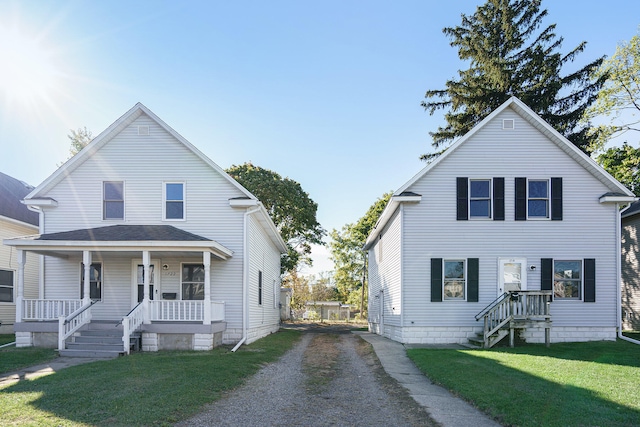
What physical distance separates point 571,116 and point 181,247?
2320cm

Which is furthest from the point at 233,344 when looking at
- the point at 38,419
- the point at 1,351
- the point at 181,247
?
the point at 38,419

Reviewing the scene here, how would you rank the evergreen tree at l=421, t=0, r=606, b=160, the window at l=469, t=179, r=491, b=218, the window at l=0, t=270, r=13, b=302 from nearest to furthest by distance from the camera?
the window at l=469, t=179, r=491, b=218
the window at l=0, t=270, r=13, b=302
the evergreen tree at l=421, t=0, r=606, b=160

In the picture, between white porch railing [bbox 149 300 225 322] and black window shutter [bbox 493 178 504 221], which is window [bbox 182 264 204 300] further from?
black window shutter [bbox 493 178 504 221]

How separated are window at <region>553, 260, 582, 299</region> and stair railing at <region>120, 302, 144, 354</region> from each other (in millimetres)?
13683

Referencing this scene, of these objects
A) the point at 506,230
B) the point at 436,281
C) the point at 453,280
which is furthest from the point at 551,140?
the point at 436,281

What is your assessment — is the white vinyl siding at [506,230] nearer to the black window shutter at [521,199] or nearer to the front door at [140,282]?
the black window shutter at [521,199]

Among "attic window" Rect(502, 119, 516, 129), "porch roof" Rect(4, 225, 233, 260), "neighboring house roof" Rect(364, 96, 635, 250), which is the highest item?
"attic window" Rect(502, 119, 516, 129)

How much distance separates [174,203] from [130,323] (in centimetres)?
464

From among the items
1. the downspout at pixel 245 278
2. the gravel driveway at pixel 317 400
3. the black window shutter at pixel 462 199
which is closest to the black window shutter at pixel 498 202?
the black window shutter at pixel 462 199

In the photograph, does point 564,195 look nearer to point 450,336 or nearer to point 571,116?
point 450,336

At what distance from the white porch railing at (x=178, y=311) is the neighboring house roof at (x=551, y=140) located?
23.7 feet

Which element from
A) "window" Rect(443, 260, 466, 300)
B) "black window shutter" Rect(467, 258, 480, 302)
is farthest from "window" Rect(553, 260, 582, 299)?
"window" Rect(443, 260, 466, 300)

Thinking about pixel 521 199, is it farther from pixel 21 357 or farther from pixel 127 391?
pixel 21 357

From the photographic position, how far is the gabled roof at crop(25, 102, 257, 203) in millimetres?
16438
